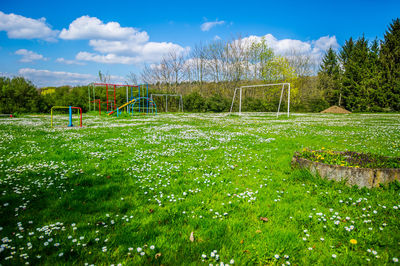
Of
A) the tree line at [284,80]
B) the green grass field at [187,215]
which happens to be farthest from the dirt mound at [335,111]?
the green grass field at [187,215]

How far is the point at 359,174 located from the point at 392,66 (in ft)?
191

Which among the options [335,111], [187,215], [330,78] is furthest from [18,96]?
[330,78]

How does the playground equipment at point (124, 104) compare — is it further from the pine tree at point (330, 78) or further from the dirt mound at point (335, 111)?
the pine tree at point (330, 78)

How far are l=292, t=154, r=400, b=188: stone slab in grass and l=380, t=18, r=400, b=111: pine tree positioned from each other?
54.7 meters

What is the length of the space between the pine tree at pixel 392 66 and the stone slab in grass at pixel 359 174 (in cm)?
5468

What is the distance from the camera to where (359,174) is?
472 cm

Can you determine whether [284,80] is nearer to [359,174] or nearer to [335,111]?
[335,111]

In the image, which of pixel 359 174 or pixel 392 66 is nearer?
pixel 359 174

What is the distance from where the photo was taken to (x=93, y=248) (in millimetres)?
2877

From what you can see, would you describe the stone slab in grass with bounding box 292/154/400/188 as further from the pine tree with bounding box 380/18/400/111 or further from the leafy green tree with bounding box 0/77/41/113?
the pine tree with bounding box 380/18/400/111

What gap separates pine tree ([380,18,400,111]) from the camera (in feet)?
146

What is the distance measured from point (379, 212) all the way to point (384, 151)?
19.8 ft

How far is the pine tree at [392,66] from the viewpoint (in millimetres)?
44625

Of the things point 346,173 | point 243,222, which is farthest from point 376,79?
point 243,222
